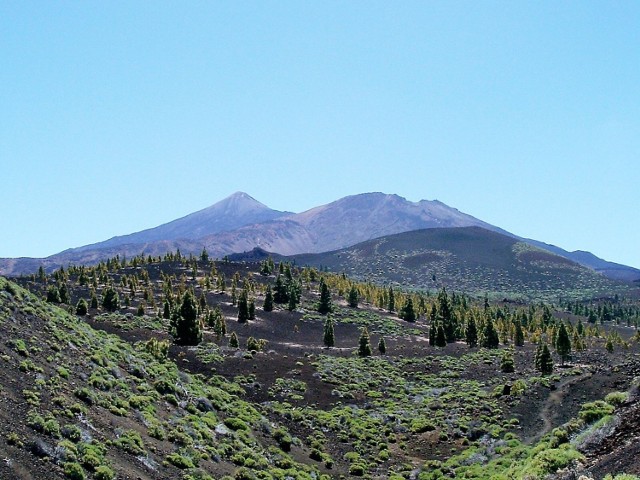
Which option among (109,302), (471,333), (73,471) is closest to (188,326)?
(109,302)

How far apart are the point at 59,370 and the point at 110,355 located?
888 cm

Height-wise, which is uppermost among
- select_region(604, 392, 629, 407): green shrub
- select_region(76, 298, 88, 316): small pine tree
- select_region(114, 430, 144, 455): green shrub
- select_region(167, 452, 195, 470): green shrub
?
select_region(76, 298, 88, 316): small pine tree

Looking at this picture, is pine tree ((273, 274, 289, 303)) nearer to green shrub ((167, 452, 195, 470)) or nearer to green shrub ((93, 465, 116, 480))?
green shrub ((167, 452, 195, 470))

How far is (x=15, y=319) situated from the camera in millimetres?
31469

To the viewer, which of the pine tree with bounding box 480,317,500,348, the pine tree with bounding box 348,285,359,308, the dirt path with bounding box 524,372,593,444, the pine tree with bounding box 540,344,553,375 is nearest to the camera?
the dirt path with bounding box 524,372,593,444

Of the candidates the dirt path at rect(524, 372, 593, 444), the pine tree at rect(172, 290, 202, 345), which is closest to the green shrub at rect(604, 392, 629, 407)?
the dirt path at rect(524, 372, 593, 444)

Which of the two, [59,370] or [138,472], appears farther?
[59,370]

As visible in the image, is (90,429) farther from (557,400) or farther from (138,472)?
(557,400)

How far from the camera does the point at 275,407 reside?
45844 millimetres

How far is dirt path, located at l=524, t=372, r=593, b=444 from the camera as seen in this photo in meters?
40.1

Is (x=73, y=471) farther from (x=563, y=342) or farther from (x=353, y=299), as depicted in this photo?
(x=353, y=299)

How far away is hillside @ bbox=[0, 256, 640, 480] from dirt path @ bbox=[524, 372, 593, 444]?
0.16 metres

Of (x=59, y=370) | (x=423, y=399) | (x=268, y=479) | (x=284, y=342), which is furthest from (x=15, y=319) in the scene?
(x=284, y=342)

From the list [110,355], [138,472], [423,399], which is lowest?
[423,399]
